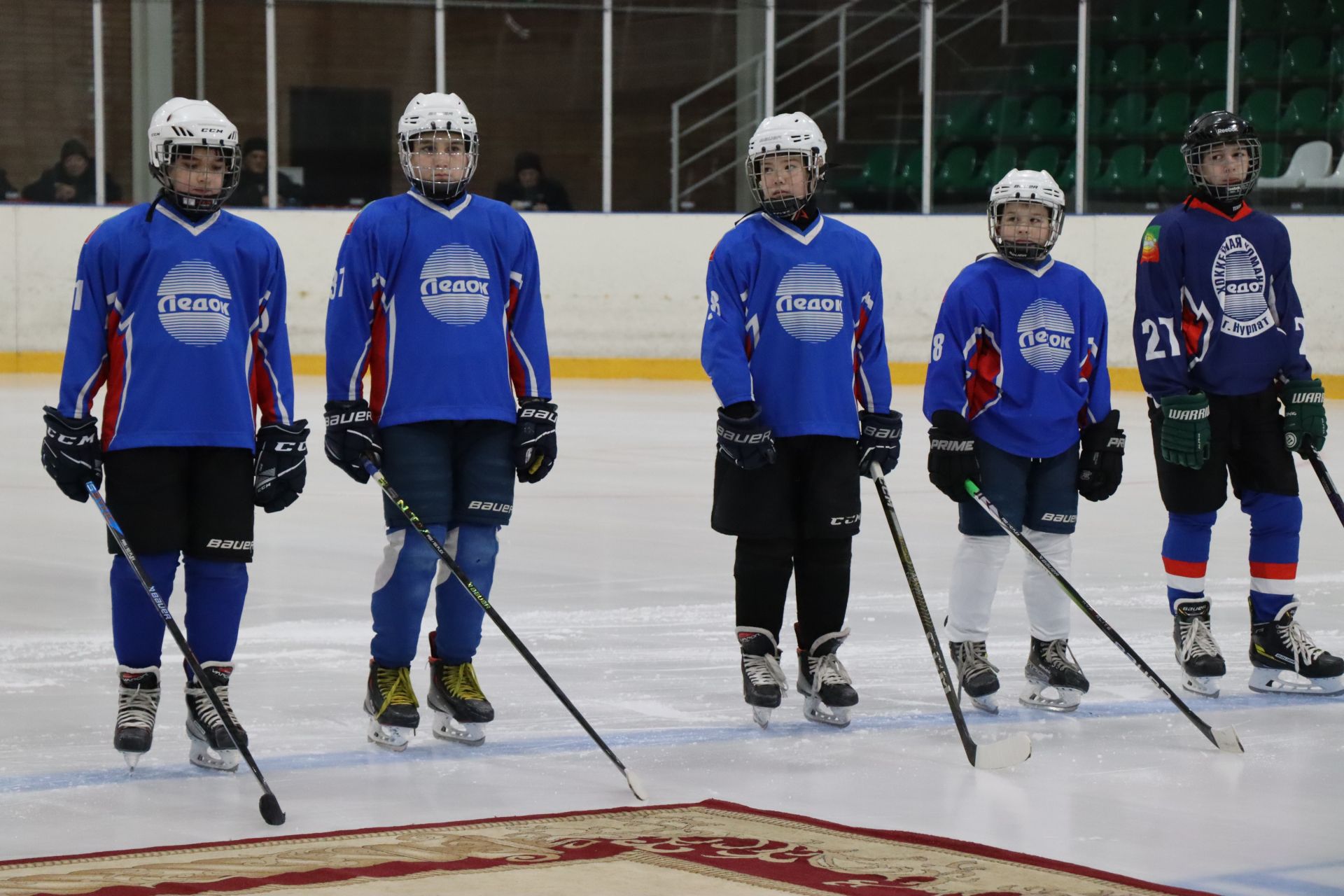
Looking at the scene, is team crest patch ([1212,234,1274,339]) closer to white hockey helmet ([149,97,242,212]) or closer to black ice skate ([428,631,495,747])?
black ice skate ([428,631,495,747])

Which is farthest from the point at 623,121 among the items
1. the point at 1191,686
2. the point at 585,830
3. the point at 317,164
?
the point at 585,830

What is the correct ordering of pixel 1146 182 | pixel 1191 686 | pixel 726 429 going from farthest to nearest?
pixel 1146 182
pixel 1191 686
pixel 726 429

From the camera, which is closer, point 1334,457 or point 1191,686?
point 1191,686

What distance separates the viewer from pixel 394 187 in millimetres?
15188

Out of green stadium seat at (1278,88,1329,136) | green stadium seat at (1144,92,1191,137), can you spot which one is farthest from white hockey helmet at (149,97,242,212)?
green stadium seat at (1144,92,1191,137)

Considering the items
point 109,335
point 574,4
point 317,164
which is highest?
point 574,4

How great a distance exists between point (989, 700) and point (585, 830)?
4.59 feet

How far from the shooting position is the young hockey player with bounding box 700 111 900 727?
4.25 m

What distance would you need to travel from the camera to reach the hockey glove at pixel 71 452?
146 inches

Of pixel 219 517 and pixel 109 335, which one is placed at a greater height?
pixel 109 335

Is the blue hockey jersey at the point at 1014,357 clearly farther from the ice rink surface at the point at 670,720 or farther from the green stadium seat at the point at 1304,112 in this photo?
the green stadium seat at the point at 1304,112

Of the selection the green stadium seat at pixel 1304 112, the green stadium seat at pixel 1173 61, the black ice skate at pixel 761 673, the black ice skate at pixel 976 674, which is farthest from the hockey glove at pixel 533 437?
the green stadium seat at pixel 1173 61

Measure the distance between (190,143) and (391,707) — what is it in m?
1.14

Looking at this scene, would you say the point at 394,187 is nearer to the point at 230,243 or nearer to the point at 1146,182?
the point at 1146,182
